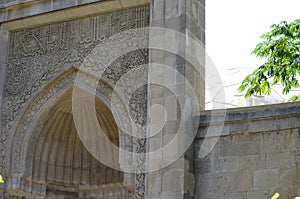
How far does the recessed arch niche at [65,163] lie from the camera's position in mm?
7832

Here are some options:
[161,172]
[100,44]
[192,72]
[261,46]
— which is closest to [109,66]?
[100,44]

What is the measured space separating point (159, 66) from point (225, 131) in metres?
1.11

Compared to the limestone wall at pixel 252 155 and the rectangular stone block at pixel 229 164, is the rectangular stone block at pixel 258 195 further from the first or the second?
the rectangular stone block at pixel 229 164

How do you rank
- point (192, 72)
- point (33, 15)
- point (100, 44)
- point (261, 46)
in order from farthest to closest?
1. point (261, 46)
2. point (33, 15)
3. point (100, 44)
4. point (192, 72)

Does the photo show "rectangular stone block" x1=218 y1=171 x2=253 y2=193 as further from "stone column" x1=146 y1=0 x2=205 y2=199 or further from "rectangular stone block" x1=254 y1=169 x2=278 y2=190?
"stone column" x1=146 y1=0 x2=205 y2=199

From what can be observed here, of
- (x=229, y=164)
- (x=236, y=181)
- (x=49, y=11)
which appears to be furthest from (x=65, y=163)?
(x=236, y=181)

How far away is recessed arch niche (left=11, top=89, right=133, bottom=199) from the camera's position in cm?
783

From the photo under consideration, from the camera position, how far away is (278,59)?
9.69 m

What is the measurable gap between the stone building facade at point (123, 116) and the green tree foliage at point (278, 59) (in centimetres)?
244

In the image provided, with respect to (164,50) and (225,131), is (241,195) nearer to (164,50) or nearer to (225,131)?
(225,131)

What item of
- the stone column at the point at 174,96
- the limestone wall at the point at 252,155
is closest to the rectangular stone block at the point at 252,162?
the limestone wall at the point at 252,155

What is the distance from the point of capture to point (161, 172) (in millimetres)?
6633

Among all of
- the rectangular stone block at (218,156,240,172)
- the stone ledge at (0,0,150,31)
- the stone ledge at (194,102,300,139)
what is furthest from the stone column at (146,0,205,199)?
the stone ledge at (0,0,150,31)

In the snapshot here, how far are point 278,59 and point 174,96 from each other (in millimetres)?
3420
